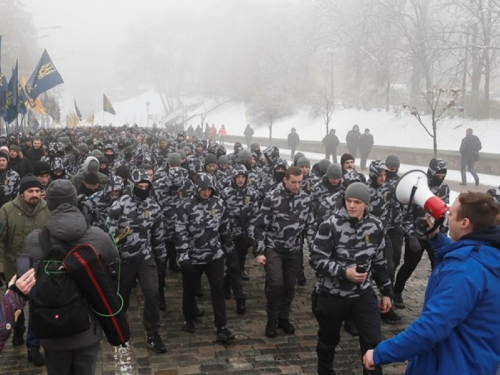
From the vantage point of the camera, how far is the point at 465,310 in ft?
8.50

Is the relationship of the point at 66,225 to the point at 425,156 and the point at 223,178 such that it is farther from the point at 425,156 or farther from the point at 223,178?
the point at 425,156

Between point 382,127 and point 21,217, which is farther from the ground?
point 382,127

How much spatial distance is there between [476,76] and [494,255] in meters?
30.2

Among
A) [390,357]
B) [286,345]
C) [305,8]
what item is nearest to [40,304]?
[390,357]

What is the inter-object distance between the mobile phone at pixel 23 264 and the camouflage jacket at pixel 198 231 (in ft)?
8.71

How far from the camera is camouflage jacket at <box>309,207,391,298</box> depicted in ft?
15.1

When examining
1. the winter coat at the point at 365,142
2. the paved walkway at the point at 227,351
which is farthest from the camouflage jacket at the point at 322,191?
the winter coat at the point at 365,142

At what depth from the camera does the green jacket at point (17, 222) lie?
5574 mm

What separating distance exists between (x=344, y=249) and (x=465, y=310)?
2101mm

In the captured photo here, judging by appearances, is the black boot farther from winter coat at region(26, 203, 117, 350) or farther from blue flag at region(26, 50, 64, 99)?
blue flag at region(26, 50, 64, 99)

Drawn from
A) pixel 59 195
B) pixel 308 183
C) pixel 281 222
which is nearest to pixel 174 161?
pixel 308 183

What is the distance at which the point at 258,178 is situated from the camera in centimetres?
1004

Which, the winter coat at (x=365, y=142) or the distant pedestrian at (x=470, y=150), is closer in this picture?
the distant pedestrian at (x=470, y=150)

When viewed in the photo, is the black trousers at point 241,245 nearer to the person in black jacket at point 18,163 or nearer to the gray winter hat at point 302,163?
the gray winter hat at point 302,163
